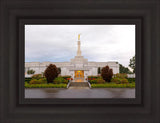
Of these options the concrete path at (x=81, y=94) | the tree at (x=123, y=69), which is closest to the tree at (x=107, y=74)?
the concrete path at (x=81, y=94)

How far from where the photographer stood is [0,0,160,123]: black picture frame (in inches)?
74.0

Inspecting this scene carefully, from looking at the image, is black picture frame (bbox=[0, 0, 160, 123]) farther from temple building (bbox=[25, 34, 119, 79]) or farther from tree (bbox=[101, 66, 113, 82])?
temple building (bbox=[25, 34, 119, 79])

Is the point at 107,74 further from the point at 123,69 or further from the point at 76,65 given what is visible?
the point at 123,69

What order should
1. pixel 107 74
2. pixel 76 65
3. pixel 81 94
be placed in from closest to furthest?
pixel 81 94 < pixel 107 74 < pixel 76 65

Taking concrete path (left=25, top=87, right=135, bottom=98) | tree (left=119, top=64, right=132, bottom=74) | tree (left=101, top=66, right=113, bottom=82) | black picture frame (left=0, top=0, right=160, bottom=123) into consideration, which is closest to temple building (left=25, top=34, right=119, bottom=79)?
tree (left=119, top=64, right=132, bottom=74)

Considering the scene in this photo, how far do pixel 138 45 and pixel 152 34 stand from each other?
0.85 feet
